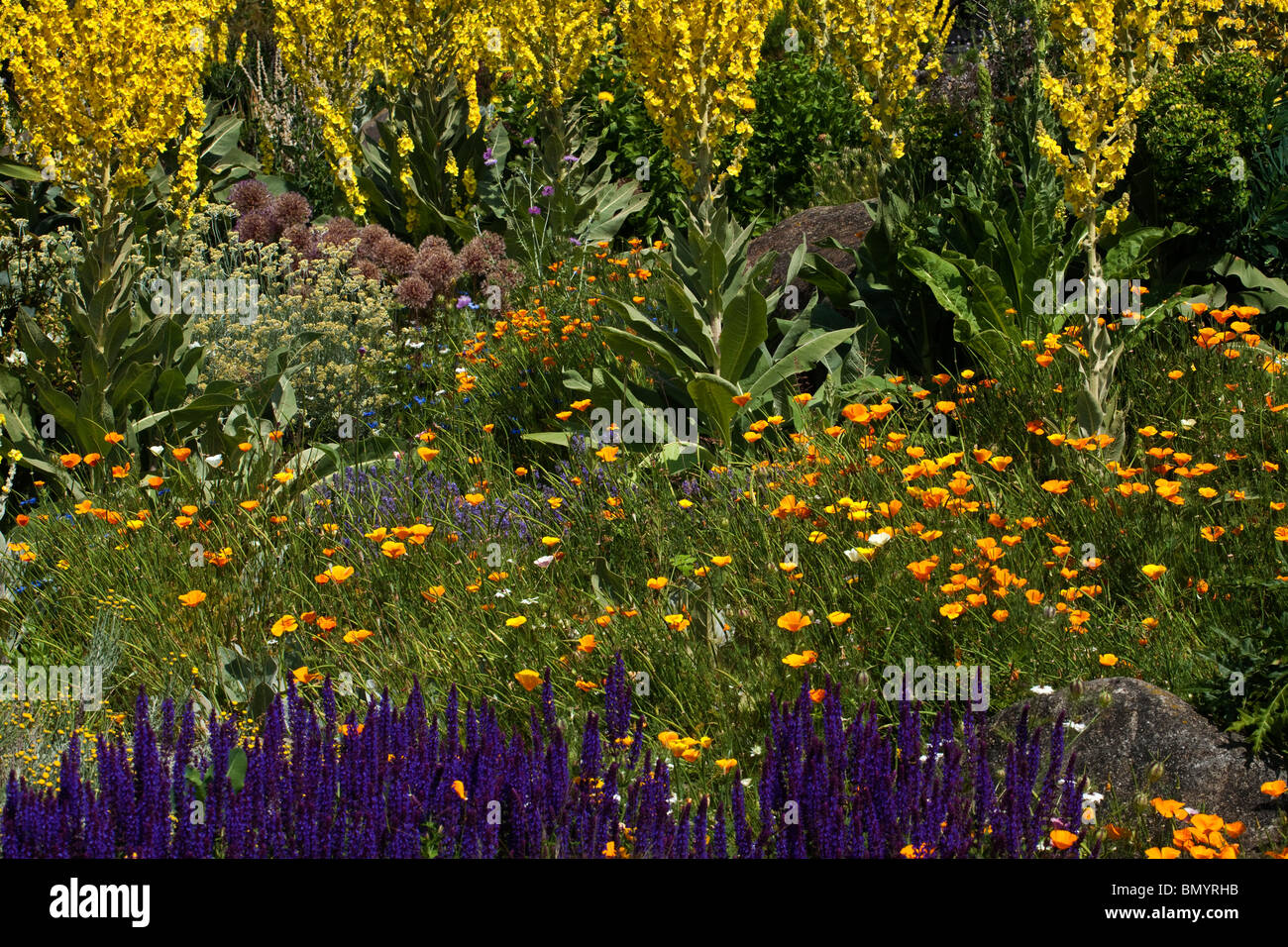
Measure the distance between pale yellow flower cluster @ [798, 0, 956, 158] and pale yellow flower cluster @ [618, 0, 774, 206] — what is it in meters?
0.55

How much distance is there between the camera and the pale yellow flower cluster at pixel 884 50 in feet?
18.8

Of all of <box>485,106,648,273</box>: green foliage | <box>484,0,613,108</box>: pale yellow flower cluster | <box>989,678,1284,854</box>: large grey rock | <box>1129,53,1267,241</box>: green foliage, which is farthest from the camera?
<box>484,0,613,108</box>: pale yellow flower cluster

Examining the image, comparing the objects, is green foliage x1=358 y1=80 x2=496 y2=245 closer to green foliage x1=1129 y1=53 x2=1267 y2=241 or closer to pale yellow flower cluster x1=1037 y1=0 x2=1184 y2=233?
green foliage x1=1129 y1=53 x2=1267 y2=241

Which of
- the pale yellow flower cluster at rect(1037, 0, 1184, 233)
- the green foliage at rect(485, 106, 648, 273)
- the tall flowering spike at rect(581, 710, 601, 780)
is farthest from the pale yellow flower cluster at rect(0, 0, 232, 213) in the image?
the tall flowering spike at rect(581, 710, 601, 780)

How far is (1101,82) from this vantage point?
4.69m

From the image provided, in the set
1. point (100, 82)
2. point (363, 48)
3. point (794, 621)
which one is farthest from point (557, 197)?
point (794, 621)

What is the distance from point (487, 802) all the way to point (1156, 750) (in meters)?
1.68

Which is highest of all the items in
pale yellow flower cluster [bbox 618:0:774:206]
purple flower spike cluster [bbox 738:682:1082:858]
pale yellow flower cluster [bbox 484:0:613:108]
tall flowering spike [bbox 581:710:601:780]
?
pale yellow flower cluster [bbox 484:0:613:108]

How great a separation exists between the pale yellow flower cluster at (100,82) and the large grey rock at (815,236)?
10.6ft

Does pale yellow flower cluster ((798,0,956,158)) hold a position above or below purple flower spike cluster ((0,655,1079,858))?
above

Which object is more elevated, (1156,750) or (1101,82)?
(1101,82)

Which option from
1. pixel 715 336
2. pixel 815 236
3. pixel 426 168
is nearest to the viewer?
pixel 715 336

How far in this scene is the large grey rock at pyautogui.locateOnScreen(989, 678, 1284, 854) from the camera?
2.94 meters

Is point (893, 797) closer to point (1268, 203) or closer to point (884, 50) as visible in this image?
point (884, 50)
